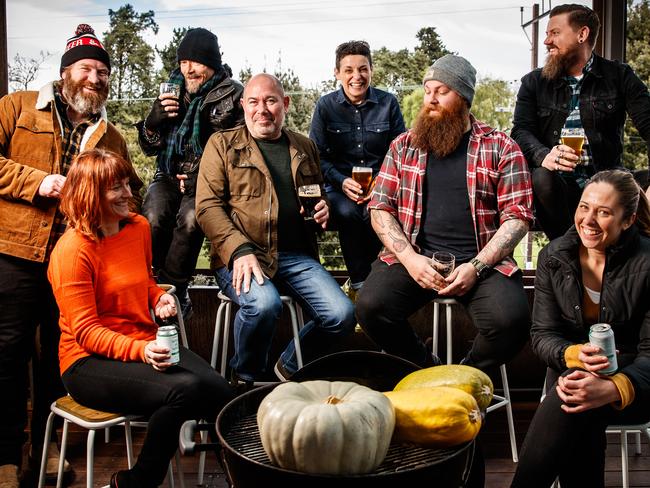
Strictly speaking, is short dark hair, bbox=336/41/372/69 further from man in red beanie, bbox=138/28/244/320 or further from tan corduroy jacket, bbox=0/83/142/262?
tan corduroy jacket, bbox=0/83/142/262

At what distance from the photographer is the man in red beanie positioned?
342 centimetres

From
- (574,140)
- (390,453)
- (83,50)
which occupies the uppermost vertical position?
(83,50)

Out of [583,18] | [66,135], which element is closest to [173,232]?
[66,135]

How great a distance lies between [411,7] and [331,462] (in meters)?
3.21

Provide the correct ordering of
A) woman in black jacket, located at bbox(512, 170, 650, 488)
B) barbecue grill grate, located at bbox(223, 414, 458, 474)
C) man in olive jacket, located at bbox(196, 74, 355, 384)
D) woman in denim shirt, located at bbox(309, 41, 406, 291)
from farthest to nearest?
1. woman in denim shirt, located at bbox(309, 41, 406, 291)
2. man in olive jacket, located at bbox(196, 74, 355, 384)
3. woman in black jacket, located at bbox(512, 170, 650, 488)
4. barbecue grill grate, located at bbox(223, 414, 458, 474)

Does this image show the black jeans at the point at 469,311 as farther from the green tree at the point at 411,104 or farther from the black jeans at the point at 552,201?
the green tree at the point at 411,104

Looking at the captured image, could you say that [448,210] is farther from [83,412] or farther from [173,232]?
[83,412]

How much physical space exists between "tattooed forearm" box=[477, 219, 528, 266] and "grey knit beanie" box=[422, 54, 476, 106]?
25.0 inches

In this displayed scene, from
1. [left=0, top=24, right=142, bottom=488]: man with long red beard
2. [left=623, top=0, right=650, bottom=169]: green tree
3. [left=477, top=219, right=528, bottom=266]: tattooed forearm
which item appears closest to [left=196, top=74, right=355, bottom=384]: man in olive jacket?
[left=0, top=24, right=142, bottom=488]: man with long red beard

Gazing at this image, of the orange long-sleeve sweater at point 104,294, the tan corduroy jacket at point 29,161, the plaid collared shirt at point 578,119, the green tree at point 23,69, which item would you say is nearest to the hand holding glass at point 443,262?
the plaid collared shirt at point 578,119

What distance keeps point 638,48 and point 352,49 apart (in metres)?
1.70

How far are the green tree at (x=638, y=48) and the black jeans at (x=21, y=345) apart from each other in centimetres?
319

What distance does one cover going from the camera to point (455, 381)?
1.79 metres

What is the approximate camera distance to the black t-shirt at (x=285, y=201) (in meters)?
3.28
